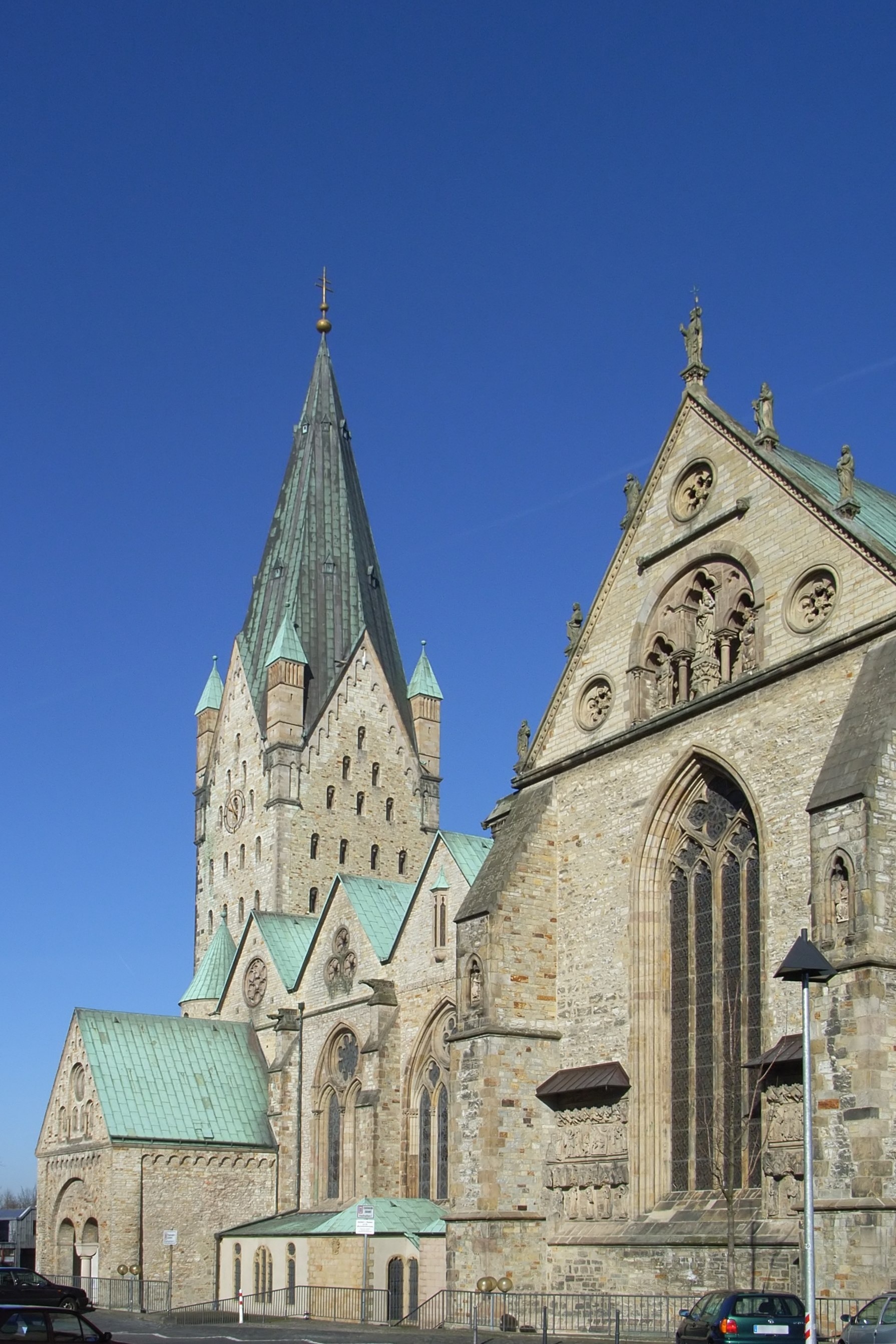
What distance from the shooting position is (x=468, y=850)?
43.4m

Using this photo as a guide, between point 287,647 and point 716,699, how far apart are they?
3991cm

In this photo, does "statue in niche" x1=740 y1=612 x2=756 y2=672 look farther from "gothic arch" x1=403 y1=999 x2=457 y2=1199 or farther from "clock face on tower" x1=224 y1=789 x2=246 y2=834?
"clock face on tower" x1=224 y1=789 x2=246 y2=834

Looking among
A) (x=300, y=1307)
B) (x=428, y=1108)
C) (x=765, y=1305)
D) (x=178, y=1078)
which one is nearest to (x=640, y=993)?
(x=765, y=1305)

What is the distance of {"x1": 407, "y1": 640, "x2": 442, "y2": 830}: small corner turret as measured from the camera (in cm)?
6669

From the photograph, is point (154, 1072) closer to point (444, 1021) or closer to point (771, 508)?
point (444, 1021)

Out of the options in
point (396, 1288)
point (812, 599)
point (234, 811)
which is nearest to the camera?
point (812, 599)

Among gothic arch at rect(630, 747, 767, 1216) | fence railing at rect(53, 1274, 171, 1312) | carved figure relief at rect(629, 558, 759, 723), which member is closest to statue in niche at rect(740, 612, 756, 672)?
carved figure relief at rect(629, 558, 759, 723)

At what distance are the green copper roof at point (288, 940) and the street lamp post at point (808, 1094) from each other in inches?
1219

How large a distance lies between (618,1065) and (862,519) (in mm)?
9824

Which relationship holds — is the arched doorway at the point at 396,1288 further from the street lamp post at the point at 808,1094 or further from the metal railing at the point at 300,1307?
the street lamp post at the point at 808,1094

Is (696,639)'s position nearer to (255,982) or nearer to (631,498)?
(631,498)

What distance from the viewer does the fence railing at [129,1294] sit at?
42500 millimetres

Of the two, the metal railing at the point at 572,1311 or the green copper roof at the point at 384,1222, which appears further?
the green copper roof at the point at 384,1222

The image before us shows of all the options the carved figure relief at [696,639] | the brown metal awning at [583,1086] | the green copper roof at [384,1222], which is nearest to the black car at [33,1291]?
the green copper roof at [384,1222]
